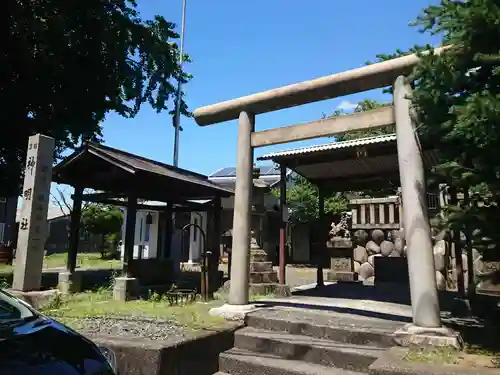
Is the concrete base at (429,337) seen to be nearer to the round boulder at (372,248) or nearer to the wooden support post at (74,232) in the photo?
the wooden support post at (74,232)

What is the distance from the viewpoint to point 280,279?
9000 mm

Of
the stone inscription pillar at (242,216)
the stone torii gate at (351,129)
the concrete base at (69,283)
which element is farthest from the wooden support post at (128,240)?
the stone inscription pillar at (242,216)

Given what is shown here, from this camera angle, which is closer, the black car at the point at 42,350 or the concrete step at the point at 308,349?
the black car at the point at 42,350

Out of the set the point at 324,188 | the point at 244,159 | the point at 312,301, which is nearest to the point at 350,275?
the point at 324,188

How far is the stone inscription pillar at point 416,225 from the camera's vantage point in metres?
4.68

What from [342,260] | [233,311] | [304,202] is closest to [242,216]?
[233,311]

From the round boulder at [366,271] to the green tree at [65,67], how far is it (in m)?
11.5

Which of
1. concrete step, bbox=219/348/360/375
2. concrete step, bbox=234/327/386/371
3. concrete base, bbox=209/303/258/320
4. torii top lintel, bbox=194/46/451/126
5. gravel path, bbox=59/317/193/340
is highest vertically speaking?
torii top lintel, bbox=194/46/451/126

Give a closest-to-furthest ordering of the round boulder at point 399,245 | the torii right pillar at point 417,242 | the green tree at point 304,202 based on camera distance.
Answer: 1. the torii right pillar at point 417,242
2. the round boulder at point 399,245
3. the green tree at point 304,202

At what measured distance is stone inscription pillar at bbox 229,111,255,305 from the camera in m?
6.45

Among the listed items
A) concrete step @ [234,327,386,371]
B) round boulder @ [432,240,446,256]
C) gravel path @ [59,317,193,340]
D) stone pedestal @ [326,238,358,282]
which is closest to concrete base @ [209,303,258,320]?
concrete step @ [234,327,386,371]

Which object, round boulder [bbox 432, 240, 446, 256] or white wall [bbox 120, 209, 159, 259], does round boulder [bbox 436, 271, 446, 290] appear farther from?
white wall [bbox 120, 209, 159, 259]

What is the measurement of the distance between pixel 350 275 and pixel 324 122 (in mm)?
7869

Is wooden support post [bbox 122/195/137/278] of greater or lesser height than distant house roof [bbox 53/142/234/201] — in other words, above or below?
below
